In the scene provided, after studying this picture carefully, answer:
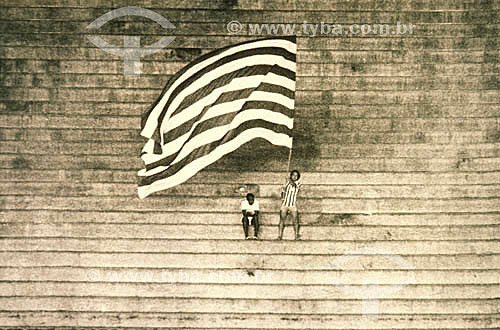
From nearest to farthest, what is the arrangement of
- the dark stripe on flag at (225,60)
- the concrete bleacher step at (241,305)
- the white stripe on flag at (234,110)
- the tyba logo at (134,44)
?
the dark stripe on flag at (225,60)
the white stripe on flag at (234,110)
the concrete bleacher step at (241,305)
the tyba logo at (134,44)

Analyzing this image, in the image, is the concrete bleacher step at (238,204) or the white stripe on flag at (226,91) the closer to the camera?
the white stripe on flag at (226,91)

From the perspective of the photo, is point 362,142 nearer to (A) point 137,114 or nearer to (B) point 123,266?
(A) point 137,114

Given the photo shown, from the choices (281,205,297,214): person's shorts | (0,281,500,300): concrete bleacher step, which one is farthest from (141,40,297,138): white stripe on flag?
(0,281,500,300): concrete bleacher step

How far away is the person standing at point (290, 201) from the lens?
8.43 metres

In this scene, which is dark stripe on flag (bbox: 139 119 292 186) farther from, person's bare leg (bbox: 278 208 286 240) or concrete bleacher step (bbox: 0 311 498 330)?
concrete bleacher step (bbox: 0 311 498 330)

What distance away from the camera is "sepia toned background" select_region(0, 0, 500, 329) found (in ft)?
28.0

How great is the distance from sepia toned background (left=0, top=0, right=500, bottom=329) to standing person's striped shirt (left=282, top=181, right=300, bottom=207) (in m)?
0.25

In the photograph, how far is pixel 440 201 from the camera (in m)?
8.58

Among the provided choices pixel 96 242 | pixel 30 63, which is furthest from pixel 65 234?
pixel 30 63

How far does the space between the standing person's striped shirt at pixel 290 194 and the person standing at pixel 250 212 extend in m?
0.52

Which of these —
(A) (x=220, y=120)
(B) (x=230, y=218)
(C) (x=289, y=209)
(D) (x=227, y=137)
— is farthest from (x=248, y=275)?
(A) (x=220, y=120)

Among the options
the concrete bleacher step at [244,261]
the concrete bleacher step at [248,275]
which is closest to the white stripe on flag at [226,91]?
the concrete bleacher step at [244,261]

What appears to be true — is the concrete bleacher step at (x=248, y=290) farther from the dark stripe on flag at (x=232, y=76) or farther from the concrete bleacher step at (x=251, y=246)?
the dark stripe on flag at (x=232, y=76)

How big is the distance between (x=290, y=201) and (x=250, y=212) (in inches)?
29.1
